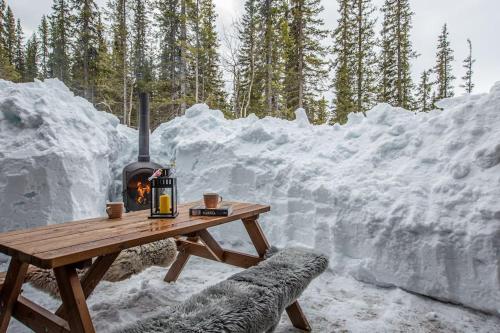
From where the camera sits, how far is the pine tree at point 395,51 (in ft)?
49.0

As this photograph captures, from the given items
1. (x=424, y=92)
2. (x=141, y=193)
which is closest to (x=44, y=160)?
(x=141, y=193)

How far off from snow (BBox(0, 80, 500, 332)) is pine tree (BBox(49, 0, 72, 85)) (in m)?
14.2

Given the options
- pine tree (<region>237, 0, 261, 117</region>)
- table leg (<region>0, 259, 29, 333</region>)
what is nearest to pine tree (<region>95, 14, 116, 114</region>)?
pine tree (<region>237, 0, 261, 117</region>)

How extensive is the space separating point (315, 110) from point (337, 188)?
12.4m

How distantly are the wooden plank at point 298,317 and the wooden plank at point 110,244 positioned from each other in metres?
0.91

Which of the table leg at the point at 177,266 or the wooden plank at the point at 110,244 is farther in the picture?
the table leg at the point at 177,266

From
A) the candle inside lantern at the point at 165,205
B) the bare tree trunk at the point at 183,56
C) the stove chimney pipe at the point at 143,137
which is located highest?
the bare tree trunk at the point at 183,56

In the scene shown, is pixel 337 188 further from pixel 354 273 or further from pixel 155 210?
pixel 155 210

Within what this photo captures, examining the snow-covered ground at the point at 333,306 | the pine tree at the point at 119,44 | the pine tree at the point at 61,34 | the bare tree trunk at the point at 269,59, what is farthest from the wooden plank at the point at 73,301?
the pine tree at the point at 61,34

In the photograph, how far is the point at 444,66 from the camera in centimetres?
1912

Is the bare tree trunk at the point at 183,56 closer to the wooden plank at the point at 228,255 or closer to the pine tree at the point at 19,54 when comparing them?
the wooden plank at the point at 228,255

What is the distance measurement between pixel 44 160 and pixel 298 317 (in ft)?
12.3

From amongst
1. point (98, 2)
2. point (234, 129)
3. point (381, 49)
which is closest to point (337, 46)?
point (381, 49)

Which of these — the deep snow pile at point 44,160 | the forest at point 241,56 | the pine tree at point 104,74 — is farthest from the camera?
the pine tree at point 104,74
